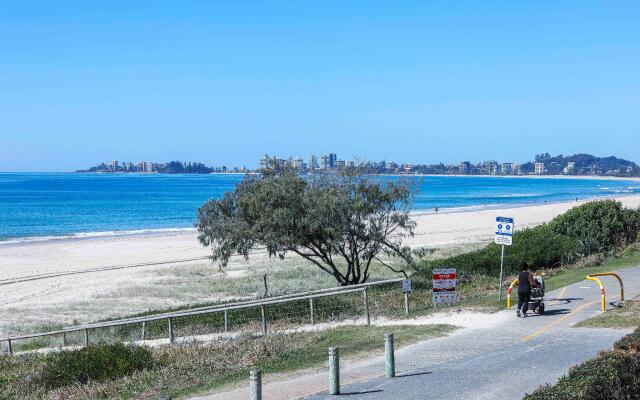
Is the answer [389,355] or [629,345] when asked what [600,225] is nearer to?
[389,355]

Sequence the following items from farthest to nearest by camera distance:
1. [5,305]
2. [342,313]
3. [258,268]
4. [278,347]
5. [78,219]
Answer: [78,219], [258,268], [5,305], [342,313], [278,347]

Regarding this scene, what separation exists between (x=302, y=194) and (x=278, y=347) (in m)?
12.0

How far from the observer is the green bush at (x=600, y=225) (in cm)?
3441

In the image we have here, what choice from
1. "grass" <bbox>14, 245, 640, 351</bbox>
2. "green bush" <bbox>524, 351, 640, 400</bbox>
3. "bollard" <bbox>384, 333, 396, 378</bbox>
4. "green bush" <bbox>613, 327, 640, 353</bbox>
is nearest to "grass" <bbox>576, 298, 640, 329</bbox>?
"grass" <bbox>14, 245, 640, 351</bbox>

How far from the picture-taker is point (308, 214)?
27.3 m

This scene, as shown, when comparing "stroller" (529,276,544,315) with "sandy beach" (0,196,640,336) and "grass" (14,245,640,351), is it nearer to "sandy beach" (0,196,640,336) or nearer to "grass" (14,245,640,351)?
"grass" (14,245,640,351)

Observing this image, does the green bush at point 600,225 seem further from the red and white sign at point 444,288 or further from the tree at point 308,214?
the red and white sign at point 444,288

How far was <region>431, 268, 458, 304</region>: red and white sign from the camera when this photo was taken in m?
21.2

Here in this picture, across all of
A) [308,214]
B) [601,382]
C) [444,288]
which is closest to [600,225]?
[308,214]

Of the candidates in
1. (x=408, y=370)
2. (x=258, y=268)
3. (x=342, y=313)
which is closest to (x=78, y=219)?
(x=258, y=268)

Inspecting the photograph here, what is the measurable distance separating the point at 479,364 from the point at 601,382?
17.8 ft

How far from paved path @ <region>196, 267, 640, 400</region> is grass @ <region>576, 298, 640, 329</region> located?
39 cm

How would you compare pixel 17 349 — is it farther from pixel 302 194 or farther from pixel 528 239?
pixel 528 239

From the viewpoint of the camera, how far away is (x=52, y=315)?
32.6 meters
